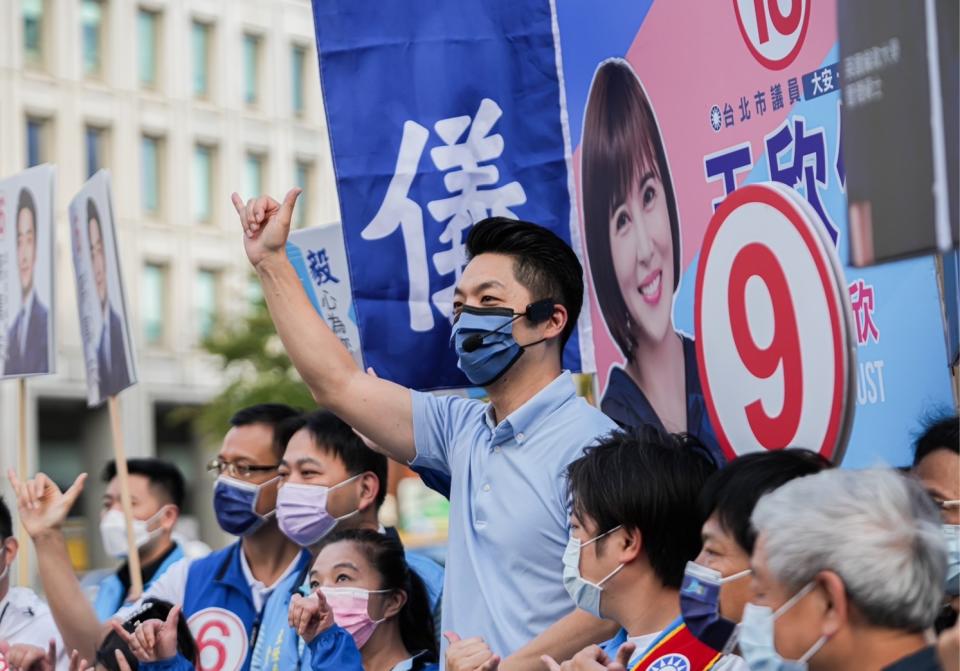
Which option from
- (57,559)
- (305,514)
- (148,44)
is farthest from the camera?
(148,44)

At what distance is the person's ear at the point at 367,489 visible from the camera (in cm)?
593

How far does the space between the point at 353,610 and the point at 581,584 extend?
1.64 meters

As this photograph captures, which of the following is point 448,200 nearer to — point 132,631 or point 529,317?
point 529,317

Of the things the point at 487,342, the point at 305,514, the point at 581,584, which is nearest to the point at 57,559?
the point at 305,514

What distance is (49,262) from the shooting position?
7426 millimetres

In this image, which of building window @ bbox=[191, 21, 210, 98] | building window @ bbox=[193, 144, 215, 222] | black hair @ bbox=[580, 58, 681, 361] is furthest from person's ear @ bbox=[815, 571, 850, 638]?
building window @ bbox=[191, 21, 210, 98]

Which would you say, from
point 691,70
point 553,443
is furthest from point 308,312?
point 691,70

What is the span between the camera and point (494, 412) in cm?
452

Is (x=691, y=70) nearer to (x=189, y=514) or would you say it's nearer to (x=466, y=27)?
(x=466, y=27)

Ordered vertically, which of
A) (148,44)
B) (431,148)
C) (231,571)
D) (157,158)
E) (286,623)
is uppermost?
(148,44)

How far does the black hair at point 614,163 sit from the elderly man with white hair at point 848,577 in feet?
6.15

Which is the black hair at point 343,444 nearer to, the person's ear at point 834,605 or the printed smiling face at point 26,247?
the printed smiling face at point 26,247

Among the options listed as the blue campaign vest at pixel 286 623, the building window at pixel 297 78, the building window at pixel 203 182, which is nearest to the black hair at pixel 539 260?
the blue campaign vest at pixel 286 623

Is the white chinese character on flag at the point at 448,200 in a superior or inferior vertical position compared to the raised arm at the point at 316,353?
superior
